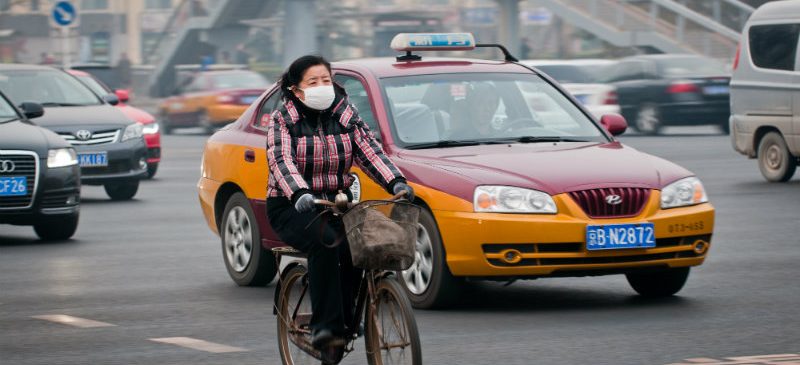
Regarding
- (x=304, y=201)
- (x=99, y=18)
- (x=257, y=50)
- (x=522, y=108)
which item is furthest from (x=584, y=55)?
(x=304, y=201)

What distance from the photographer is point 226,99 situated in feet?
122

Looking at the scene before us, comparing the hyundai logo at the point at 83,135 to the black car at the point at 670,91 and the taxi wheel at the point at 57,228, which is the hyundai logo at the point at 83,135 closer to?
the taxi wheel at the point at 57,228

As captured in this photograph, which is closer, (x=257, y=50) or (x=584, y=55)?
(x=584, y=55)

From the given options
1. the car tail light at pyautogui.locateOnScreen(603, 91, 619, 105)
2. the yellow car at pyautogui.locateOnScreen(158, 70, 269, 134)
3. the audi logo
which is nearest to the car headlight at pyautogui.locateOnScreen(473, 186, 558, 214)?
the audi logo

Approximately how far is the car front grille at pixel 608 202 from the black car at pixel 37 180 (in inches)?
252

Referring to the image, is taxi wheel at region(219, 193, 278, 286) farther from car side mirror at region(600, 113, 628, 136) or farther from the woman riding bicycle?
the woman riding bicycle

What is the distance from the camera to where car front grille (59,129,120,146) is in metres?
19.5

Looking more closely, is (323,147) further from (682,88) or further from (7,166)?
(682,88)

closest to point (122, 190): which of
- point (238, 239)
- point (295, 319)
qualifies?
point (238, 239)

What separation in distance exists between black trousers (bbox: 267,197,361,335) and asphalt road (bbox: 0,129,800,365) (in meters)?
1.00

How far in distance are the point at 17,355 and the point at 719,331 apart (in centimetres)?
352

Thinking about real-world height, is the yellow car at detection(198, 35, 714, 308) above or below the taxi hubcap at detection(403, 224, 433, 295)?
above

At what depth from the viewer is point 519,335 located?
8.86 metres

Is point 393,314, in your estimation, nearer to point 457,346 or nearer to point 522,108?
point 457,346
